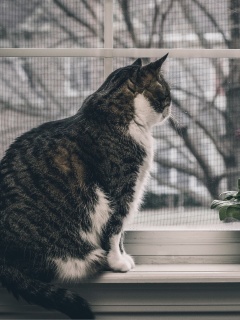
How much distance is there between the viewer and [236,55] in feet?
6.75

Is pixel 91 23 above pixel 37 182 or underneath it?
above

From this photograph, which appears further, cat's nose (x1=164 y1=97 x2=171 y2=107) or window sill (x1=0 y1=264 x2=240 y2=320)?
cat's nose (x1=164 y1=97 x2=171 y2=107)

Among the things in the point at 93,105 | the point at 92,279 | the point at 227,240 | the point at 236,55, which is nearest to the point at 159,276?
the point at 92,279

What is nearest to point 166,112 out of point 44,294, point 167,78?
point 167,78

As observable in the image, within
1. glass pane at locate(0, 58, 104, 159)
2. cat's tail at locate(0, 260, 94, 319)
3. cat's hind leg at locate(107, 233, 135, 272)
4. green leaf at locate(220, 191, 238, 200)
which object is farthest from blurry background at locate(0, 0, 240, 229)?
cat's tail at locate(0, 260, 94, 319)

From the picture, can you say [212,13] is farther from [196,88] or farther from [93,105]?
[93,105]

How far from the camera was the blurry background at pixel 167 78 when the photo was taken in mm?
2061

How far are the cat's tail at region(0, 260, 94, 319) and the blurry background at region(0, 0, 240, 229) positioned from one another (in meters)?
0.45

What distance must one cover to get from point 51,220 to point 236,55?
0.81 metres

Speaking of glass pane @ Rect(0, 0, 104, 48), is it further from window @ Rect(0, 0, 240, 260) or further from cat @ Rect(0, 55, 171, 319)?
cat @ Rect(0, 55, 171, 319)

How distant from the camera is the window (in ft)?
6.75

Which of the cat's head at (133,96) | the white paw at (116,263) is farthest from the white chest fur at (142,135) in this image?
the white paw at (116,263)

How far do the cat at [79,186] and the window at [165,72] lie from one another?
0.17m

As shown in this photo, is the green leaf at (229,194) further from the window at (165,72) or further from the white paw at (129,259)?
the white paw at (129,259)
